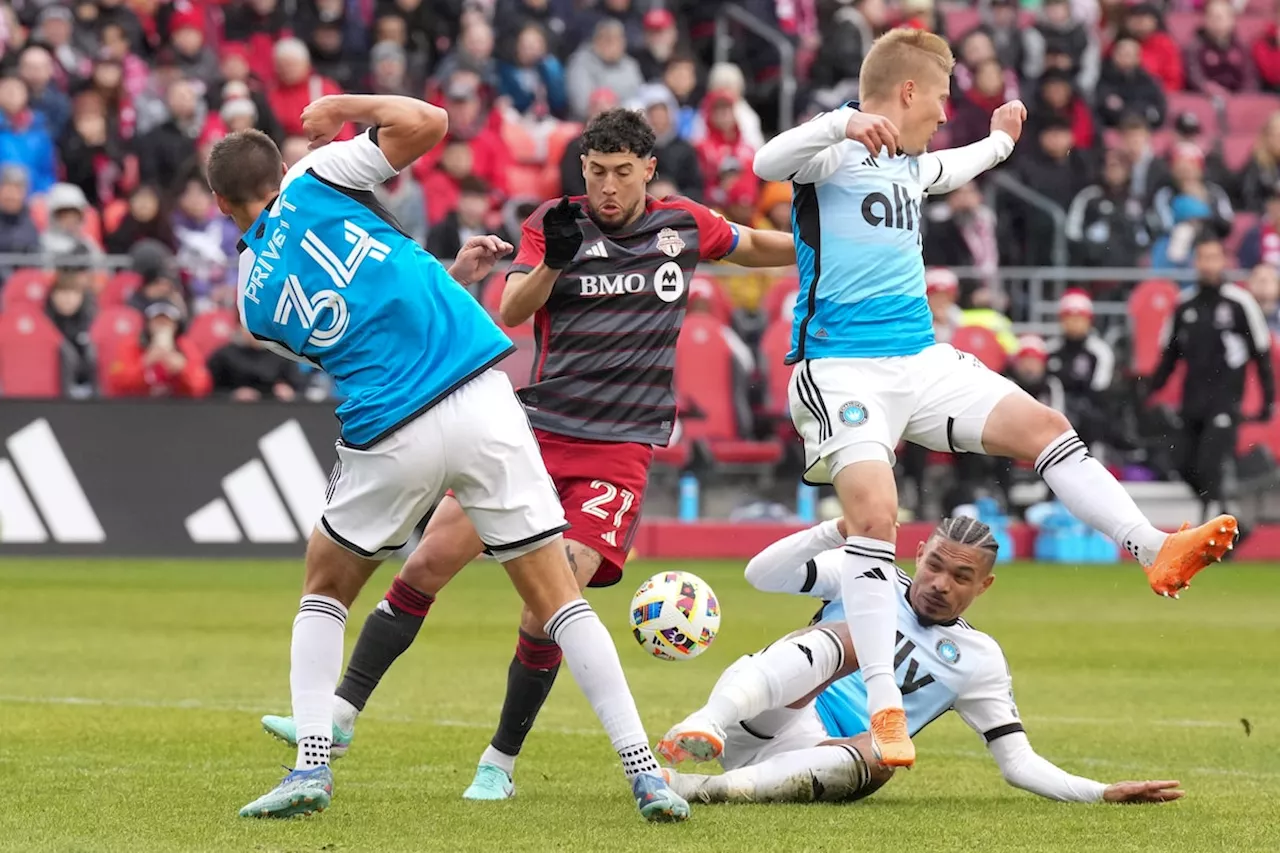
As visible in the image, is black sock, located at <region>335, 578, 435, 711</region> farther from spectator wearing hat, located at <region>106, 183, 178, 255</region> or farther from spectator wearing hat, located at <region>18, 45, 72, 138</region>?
spectator wearing hat, located at <region>18, 45, 72, 138</region>

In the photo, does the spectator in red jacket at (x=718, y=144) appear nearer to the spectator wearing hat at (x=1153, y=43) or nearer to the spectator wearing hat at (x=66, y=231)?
the spectator wearing hat at (x=1153, y=43)

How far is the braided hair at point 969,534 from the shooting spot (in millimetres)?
7566

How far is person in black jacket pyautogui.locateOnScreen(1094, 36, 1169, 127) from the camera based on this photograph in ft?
78.6

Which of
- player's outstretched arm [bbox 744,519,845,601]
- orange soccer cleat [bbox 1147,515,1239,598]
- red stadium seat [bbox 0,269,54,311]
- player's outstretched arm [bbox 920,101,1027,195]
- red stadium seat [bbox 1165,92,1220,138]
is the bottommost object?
red stadium seat [bbox 1165,92,1220,138]


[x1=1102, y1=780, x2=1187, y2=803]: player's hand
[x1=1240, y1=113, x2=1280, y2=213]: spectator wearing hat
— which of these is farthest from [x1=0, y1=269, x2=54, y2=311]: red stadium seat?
[x1=1102, y1=780, x2=1187, y2=803]: player's hand

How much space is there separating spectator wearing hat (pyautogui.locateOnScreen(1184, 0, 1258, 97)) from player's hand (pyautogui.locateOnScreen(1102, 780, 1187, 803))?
19.5 meters

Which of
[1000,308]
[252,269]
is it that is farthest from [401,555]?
[252,269]

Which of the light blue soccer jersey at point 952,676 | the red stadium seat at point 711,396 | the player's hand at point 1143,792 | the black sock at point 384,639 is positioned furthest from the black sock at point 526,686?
the red stadium seat at point 711,396

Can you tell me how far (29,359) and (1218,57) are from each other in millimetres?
14813

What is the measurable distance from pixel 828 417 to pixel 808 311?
45 centimetres

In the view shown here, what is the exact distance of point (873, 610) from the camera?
7480 millimetres

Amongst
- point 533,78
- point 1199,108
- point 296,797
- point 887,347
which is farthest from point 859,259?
point 1199,108

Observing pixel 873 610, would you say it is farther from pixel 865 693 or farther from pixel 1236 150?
pixel 1236 150

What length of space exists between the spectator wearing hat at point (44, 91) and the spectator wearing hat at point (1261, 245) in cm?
1197
